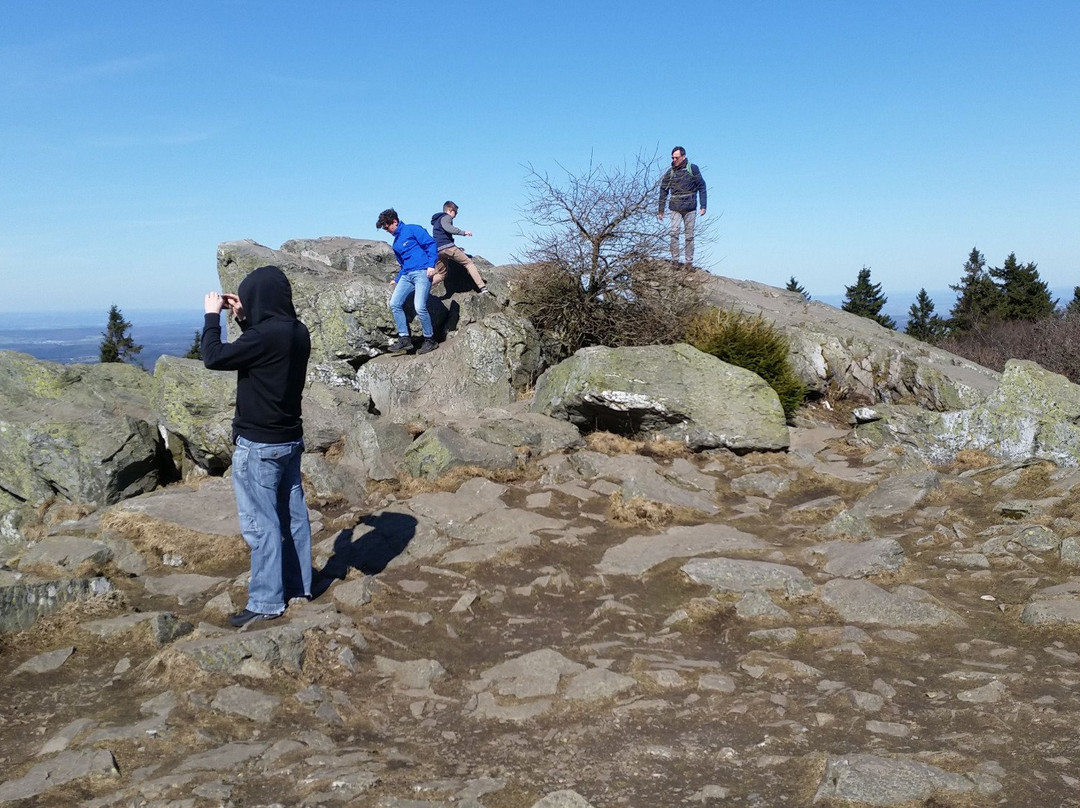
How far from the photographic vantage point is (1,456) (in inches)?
412

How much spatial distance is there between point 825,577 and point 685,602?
50.9 inches

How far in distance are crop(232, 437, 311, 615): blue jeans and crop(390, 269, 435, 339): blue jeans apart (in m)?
6.38

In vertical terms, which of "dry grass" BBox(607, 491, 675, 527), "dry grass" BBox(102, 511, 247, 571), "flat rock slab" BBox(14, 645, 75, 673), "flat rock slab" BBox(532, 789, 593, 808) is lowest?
"flat rock slab" BBox(14, 645, 75, 673)

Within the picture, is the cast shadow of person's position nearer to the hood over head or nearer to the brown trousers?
the hood over head

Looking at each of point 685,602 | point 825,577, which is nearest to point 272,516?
point 685,602

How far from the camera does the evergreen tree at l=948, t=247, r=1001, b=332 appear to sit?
117 ft

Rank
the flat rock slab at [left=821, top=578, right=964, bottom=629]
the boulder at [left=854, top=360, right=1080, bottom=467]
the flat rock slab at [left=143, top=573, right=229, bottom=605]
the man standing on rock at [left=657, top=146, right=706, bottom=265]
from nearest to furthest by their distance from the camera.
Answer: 1. the flat rock slab at [left=821, top=578, right=964, bottom=629]
2. the flat rock slab at [left=143, top=573, right=229, bottom=605]
3. the boulder at [left=854, top=360, right=1080, bottom=467]
4. the man standing on rock at [left=657, top=146, right=706, bottom=265]

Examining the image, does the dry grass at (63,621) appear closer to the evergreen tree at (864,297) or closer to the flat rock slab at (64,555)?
the flat rock slab at (64,555)

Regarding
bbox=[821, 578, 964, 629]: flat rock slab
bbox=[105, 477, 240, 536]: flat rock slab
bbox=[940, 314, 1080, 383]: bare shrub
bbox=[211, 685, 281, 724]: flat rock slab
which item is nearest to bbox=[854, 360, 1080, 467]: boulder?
bbox=[821, 578, 964, 629]: flat rock slab

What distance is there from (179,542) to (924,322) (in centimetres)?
3595

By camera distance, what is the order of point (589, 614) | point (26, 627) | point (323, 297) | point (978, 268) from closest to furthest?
1. point (26, 627)
2. point (589, 614)
3. point (323, 297)
4. point (978, 268)

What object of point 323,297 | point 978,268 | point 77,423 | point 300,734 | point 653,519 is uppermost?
point 978,268

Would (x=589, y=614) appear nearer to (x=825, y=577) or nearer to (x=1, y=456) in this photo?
(x=825, y=577)

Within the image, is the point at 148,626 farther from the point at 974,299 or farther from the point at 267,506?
the point at 974,299
